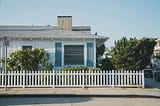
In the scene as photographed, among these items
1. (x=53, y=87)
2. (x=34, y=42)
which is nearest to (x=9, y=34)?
(x=34, y=42)

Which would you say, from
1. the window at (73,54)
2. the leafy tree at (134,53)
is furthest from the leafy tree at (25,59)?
the leafy tree at (134,53)

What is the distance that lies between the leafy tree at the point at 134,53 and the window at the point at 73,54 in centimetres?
334

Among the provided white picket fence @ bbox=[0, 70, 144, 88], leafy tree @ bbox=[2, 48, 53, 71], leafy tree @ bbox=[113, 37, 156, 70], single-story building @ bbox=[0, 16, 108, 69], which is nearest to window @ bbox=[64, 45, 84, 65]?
single-story building @ bbox=[0, 16, 108, 69]

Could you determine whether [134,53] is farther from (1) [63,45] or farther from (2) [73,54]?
(1) [63,45]

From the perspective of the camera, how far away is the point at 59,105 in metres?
10.7

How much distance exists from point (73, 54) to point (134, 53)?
4.83m

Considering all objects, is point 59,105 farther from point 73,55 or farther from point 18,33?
point 18,33

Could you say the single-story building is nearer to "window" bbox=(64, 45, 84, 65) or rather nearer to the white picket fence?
"window" bbox=(64, 45, 84, 65)

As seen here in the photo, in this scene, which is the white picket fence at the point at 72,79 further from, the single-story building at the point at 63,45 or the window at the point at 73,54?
the window at the point at 73,54

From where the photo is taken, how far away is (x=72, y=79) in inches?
637

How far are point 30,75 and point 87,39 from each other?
5461 mm

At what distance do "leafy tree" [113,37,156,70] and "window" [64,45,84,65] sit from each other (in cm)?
334

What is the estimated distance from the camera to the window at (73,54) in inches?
785

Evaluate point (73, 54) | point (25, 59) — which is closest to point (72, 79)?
point (25, 59)
